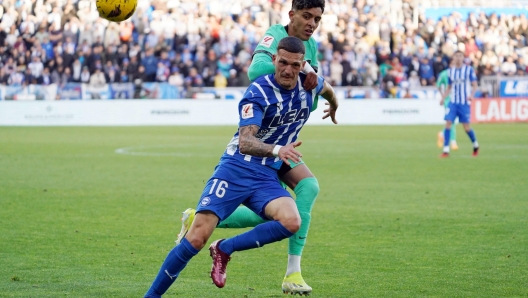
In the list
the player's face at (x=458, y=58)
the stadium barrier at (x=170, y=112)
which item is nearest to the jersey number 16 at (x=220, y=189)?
the player's face at (x=458, y=58)

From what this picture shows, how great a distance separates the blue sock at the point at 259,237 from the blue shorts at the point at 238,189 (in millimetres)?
143

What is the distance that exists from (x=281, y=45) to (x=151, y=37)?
27061 millimetres

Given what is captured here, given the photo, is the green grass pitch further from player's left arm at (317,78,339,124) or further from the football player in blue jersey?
player's left arm at (317,78,339,124)

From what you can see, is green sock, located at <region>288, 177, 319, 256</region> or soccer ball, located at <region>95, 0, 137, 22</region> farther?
soccer ball, located at <region>95, 0, 137, 22</region>

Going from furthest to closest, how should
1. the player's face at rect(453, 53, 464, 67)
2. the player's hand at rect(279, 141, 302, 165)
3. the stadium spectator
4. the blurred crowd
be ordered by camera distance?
the blurred crowd, the stadium spectator, the player's face at rect(453, 53, 464, 67), the player's hand at rect(279, 141, 302, 165)

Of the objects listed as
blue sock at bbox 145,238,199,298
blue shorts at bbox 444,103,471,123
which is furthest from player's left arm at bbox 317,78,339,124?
blue shorts at bbox 444,103,471,123

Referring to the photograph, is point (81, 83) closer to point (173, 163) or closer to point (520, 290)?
point (173, 163)

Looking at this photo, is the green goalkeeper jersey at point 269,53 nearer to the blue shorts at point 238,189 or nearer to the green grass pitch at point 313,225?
the blue shorts at point 238,189

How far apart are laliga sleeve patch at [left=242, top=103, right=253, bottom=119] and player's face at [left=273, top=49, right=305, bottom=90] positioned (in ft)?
0.94

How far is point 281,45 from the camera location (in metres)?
5.52

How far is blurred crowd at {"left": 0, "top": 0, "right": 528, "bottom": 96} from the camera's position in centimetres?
3062

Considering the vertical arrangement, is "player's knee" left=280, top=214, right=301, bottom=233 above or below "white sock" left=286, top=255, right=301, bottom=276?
above

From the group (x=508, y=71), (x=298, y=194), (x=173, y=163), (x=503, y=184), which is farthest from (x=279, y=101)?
(x=508, y=71)

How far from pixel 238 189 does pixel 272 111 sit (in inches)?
22.1
